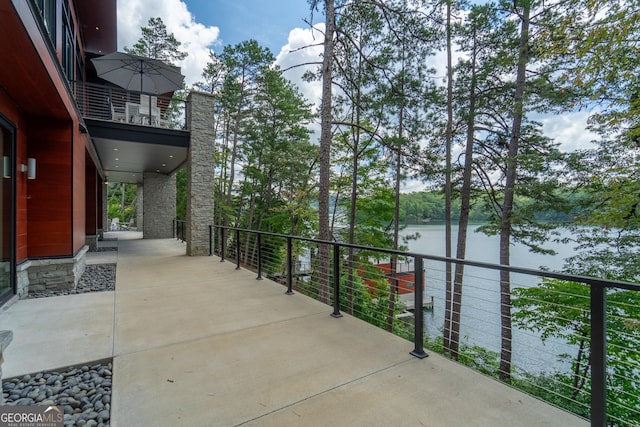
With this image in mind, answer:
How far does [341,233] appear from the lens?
43.7 feet

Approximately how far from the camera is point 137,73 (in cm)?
758

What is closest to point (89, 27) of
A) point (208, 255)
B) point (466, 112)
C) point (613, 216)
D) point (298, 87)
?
point (208, 255)

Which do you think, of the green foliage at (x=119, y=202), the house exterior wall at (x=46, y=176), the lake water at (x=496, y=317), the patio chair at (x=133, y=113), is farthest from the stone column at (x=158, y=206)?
the green foliage at (x=119, y=202)

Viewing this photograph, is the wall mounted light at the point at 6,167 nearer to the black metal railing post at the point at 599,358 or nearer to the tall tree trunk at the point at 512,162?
the black metal railing post at the point at 599,358

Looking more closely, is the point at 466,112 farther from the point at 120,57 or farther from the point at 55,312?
the point at 55,312

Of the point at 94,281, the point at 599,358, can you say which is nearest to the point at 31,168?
the point at 94,281

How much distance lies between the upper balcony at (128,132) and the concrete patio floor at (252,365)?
4.66 meters

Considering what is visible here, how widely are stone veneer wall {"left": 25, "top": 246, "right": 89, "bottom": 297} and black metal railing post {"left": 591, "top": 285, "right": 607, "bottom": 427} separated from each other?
6.18 meters

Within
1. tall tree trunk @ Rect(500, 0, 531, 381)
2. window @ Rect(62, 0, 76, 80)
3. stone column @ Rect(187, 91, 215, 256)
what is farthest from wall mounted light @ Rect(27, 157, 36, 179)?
tall tree trunk @ Rect(500, 0, 531, 381)

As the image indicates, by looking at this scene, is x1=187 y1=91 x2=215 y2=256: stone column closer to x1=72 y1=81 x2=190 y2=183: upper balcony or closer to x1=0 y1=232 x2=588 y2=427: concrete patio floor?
x1=72 y1=81 x2=190 y2=183: upper balcony

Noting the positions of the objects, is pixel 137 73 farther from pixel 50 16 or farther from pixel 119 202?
pixel 119 202

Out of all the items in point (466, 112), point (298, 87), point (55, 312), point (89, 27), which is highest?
point (298, 87)

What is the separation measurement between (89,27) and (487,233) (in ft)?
42.4

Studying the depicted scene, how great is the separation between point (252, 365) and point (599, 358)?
2.20 metres
